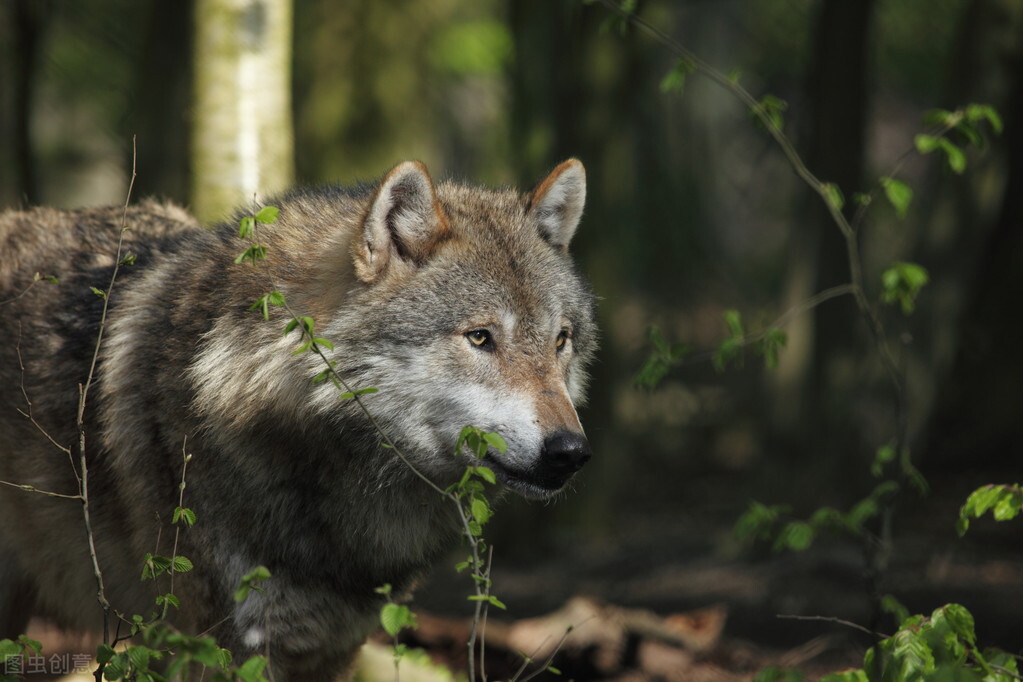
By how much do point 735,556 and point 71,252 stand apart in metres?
6.33

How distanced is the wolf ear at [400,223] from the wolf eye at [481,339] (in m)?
0.37

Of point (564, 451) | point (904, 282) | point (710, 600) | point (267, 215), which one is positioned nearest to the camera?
point (267, 215)

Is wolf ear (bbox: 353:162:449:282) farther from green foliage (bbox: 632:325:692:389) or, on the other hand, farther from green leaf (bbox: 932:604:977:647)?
green leaf (bbox: 932:604:977:647)

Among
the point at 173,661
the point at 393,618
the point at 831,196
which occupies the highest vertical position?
the point at 831,196

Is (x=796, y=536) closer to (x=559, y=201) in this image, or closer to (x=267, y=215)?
(x=559, y=201)

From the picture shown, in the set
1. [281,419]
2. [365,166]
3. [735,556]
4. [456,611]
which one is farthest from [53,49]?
[281,419]

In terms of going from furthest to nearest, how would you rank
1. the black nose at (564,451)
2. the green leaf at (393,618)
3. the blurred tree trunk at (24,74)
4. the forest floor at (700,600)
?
the blurred tree trunk at (24,74), the forest floor at (700,600), the black nose at (564,451), the green leaf at (393,618)

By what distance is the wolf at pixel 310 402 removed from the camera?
3932 mm

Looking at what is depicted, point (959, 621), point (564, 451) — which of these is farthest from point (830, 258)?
point (959, 621)

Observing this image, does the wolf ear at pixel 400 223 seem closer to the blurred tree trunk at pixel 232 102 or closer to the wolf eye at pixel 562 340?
the wolf eye at pixel 562 340

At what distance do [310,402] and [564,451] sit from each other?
98cm

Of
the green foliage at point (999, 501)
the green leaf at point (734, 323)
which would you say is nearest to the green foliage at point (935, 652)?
the green foliage at point (999, 501)

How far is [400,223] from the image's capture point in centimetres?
408

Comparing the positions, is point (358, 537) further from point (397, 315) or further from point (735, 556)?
point (735, 556)
